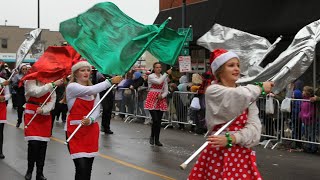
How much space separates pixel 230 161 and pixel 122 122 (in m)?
13.7

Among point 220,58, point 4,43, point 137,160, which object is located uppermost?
point 4,43

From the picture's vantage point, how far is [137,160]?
9836 mm

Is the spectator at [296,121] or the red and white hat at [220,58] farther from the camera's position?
the spectator at [296,121]

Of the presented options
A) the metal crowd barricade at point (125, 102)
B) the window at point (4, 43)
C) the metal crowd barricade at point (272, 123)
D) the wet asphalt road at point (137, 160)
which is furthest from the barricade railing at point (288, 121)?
the window at point (4, 43)

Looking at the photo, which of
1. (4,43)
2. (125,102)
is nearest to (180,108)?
(125,102)

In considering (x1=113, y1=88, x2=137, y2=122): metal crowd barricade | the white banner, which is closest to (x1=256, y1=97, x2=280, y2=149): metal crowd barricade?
the white banner

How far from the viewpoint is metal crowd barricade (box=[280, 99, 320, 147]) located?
36.5ft

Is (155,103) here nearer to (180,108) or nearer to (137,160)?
(137,160)

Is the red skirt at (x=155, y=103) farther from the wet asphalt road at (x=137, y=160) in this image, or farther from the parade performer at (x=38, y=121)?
the parade performer at (x=38, y=121)

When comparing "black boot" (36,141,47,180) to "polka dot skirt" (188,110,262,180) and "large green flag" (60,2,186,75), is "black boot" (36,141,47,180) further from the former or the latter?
"polka dot skirt" (188,110,262,180)

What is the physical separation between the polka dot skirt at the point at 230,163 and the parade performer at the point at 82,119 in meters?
2.05

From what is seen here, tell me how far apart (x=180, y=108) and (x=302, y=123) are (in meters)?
4.87

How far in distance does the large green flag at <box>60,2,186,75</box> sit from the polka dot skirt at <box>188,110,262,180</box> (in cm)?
252

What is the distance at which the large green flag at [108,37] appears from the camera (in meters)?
6.76
